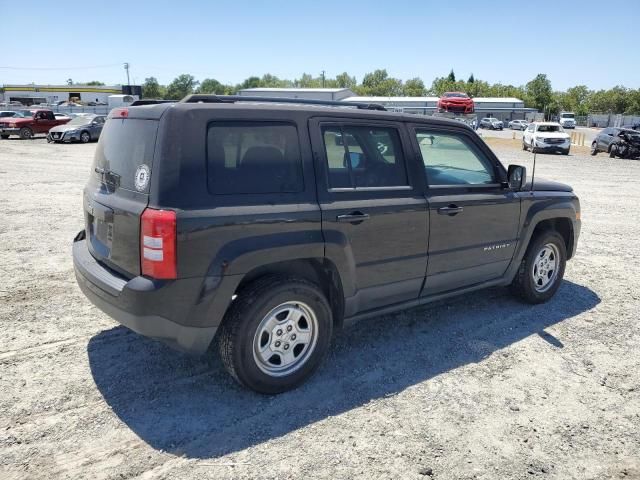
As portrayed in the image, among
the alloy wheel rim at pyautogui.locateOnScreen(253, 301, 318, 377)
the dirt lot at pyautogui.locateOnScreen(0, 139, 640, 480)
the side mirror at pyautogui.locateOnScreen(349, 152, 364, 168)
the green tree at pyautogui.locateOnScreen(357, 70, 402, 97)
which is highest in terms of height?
the green tree at pyautogui.locateOnScreen(357, 70, 402, 97)

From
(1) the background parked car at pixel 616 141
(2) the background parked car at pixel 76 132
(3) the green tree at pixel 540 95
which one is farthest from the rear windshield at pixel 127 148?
(3) the green tree at pixel 540 95

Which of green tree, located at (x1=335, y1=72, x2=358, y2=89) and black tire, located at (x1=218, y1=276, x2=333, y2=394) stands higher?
green tree, located at (x1=335, y1=72, x2=358, y2=89)

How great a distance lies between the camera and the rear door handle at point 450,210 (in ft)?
13.7

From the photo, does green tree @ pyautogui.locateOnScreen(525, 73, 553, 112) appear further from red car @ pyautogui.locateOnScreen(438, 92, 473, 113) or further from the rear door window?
the rear door window

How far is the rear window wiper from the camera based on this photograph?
134 inches

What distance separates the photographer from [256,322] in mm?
3293

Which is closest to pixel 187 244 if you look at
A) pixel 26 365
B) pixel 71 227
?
pixel 26 365

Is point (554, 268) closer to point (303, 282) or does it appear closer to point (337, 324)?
point (337, 324)

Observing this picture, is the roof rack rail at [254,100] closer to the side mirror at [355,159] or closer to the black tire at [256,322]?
the side mirror at [355,159]

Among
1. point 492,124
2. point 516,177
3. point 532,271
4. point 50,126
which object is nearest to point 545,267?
point 532,271

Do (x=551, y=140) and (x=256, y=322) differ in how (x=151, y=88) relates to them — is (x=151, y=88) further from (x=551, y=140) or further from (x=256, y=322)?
(x=256, y=322)

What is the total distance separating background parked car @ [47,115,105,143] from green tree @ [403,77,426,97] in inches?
4144

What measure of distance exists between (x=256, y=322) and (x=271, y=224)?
64 centimetres

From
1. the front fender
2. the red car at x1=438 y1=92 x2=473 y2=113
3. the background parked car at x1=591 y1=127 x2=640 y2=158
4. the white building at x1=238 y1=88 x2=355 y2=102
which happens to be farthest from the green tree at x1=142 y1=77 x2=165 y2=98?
the front fender
